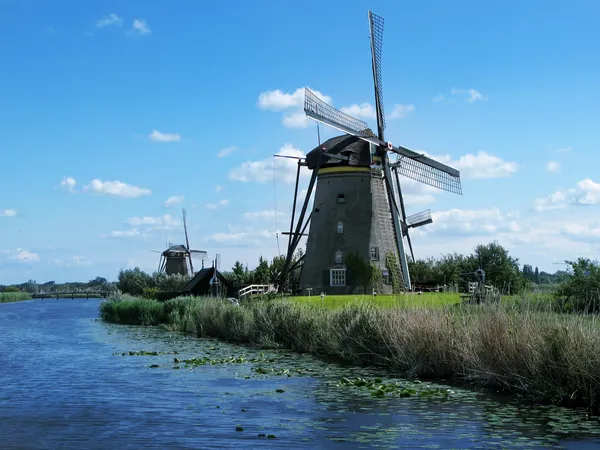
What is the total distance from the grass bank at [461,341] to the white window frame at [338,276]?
473 inches

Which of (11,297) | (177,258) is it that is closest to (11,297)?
(11,297)

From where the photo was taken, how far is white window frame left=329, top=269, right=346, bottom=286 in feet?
123

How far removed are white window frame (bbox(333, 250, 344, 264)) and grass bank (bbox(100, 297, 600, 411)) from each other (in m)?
12.2

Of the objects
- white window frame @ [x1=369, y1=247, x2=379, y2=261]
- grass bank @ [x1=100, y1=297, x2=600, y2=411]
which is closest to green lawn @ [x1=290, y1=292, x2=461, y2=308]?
grass bank @ [x1=100, y1=297, x2=600, y2=411]

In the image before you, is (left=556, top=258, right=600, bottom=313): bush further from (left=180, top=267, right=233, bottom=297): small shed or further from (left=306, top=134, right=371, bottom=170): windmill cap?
(left=180, top=267, right=233, bottom=297): small shed

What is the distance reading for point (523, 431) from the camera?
1027cm

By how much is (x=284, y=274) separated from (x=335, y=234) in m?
3.99

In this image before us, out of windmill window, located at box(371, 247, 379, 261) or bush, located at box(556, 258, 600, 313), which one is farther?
windmill window, located at box(371, 247, 379, 261)

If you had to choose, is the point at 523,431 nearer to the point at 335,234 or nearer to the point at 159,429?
the point at 159,429

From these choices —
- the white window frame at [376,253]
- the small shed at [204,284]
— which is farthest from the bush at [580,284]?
the small shed at [204,284]

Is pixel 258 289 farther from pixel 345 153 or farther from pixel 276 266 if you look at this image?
pixel 345 153

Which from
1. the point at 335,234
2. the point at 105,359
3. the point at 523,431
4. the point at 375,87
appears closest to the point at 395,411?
the point at 523,431

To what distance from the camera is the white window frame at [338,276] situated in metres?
37.6

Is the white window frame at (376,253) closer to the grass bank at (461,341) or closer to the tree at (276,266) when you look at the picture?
the tree at (276,266)
